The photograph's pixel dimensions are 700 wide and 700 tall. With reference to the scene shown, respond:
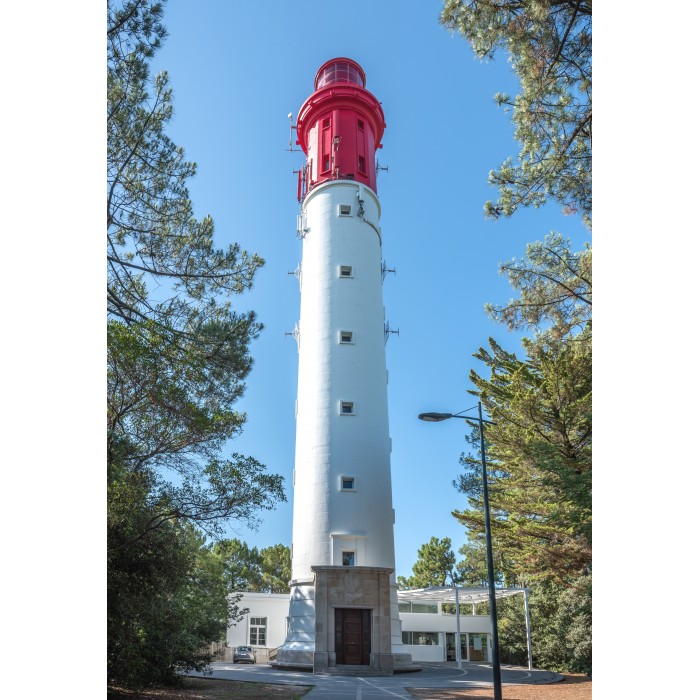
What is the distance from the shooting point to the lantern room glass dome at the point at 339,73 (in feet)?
85.4

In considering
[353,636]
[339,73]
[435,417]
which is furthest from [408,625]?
[339,73]

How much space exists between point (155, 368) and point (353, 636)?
1181 centimetres

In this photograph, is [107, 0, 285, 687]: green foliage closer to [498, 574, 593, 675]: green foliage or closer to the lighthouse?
the lighthouse

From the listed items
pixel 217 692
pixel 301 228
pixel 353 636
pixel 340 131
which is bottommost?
pixel 353 636

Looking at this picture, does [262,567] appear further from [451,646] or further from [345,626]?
[345,626]

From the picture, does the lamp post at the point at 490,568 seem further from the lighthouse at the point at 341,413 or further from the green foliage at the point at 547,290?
the lighthouse at the point at 341,413

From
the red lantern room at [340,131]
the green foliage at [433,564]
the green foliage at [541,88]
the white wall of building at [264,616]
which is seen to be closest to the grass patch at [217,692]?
the green foliage at [541,88]

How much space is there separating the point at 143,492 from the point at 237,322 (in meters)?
2.91

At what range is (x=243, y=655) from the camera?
23953 millimetres

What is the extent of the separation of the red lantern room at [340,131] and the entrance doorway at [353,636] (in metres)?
14.6

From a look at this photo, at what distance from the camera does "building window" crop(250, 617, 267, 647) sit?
26.8 metres

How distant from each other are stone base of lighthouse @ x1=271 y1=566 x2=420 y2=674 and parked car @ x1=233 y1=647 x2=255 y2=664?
680 cm

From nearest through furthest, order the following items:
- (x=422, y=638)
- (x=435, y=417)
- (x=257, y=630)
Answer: (x=435, y=417)
(x=422, y=638)
(x=257, y=630)
